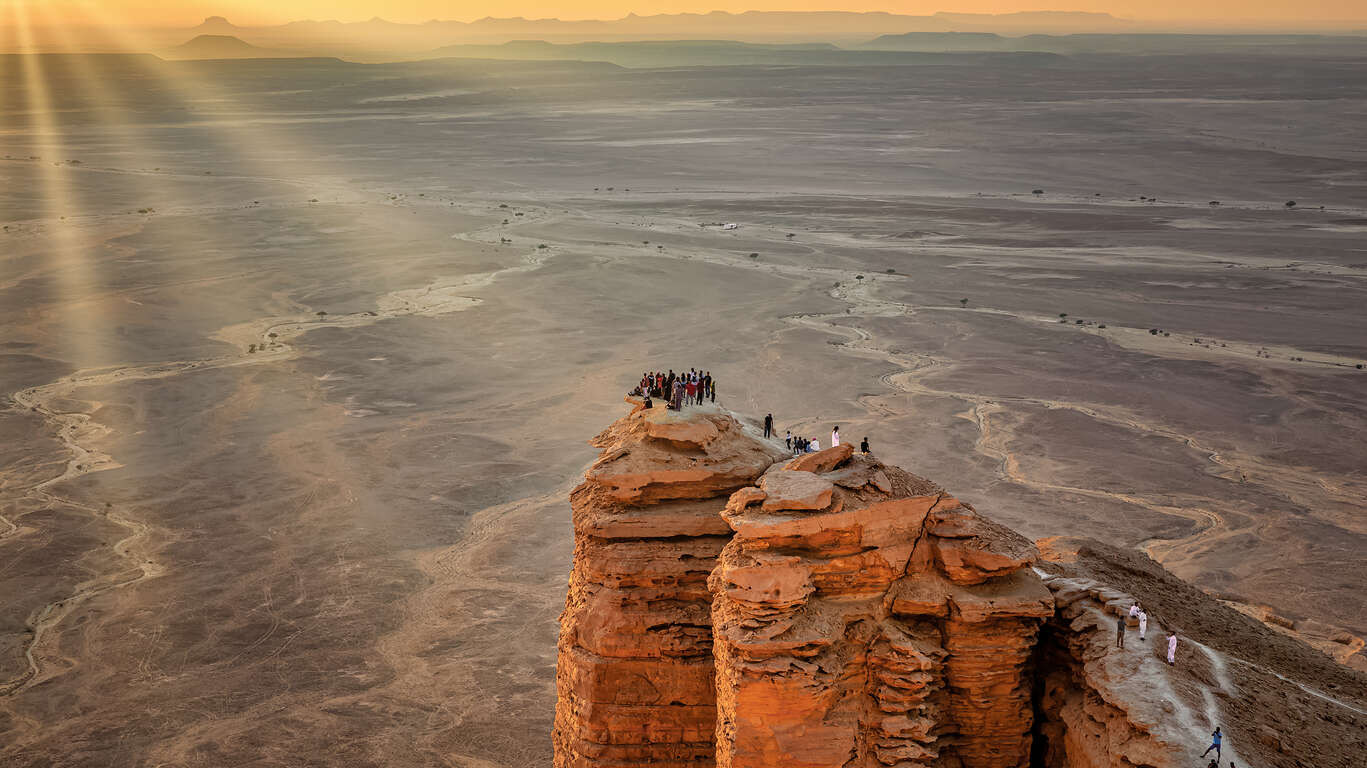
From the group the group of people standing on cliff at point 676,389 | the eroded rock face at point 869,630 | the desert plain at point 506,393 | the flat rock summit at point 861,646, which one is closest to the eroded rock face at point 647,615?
the flat rock summit at point 861,646

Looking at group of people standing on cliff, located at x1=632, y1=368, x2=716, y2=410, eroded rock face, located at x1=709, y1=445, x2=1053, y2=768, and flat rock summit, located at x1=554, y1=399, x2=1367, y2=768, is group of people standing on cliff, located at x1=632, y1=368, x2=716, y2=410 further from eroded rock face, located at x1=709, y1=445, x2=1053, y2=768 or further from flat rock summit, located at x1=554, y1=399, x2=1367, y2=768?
eroded rock face, located at x1=709, y1=445, x2=1053, y2=768

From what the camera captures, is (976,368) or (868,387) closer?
(868,387)

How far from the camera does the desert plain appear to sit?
98.2 feet

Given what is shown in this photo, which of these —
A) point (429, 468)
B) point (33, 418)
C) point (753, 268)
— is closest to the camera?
point (429, 468)

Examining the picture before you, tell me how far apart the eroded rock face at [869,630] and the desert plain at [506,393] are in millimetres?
13117

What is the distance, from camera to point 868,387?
5478cm

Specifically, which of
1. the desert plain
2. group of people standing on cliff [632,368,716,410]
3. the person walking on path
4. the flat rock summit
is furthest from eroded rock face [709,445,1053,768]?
the desert plain

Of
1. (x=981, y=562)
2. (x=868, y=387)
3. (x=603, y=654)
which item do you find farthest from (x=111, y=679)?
(x=868, y=387)

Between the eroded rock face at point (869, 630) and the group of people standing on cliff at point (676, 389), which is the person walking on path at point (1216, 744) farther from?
the group of people standing on cliff at point (676, 389)

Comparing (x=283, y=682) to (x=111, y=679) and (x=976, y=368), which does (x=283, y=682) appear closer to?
(x=111, y=679)

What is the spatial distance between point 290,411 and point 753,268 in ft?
128

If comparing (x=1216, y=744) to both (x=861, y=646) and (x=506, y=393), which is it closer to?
(x=861, y=646)

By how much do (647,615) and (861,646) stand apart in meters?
3.27

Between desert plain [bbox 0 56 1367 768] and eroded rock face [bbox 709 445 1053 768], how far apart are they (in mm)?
13117
